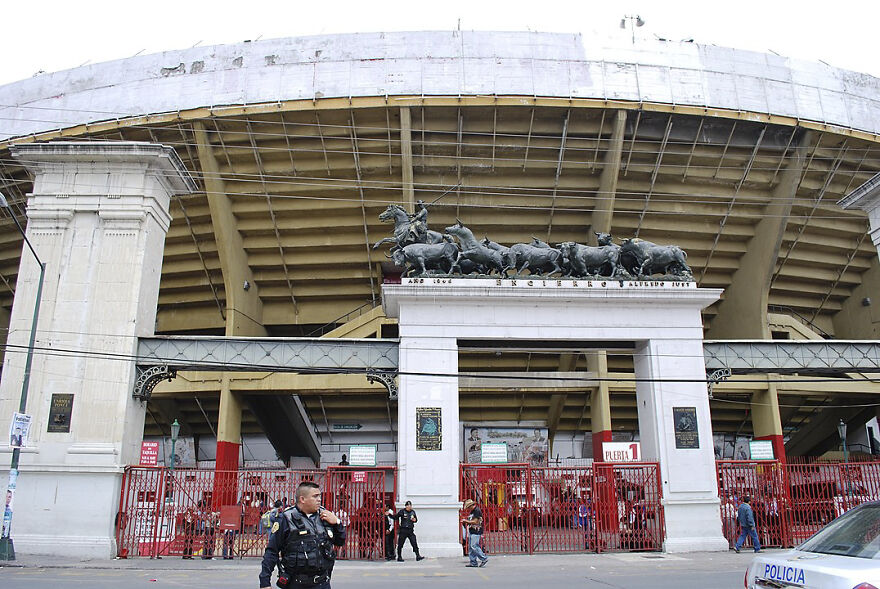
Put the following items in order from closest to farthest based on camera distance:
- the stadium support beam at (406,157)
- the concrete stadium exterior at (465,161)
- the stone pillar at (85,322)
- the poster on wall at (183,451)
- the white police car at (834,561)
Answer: the white police car at (834,561) → the stone pillar at (85,322) → the stadium support beam at (406,157) → the concrete stadium exterior at (465,161) → the poster on wall at (183,451)

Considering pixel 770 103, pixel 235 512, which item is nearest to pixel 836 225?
pixel 770 103

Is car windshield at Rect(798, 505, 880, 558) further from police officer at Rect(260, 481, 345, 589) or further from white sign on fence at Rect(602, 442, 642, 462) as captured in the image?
white sign on fence at Rect(602, 442, 642, 462)

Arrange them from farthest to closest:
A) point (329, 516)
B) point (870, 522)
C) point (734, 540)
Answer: point (734, 540) → point (329, 516) → point (870, 522)

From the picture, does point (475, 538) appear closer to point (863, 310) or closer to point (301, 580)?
point (301, 580)

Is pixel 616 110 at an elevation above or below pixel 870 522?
above

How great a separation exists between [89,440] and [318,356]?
20.1ft

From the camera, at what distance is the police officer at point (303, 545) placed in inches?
218

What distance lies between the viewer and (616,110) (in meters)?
24.7

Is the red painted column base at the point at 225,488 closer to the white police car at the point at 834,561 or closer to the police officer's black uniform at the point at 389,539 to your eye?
the police officer's black uniform at the point at 389,539

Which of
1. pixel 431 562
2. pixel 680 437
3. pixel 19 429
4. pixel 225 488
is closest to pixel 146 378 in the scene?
pixel 19 429

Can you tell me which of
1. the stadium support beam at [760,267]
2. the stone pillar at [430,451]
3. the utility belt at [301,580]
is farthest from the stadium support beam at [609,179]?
the utility belt at [301,580]

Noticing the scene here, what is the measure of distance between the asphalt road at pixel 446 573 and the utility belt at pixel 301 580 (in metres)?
6.65

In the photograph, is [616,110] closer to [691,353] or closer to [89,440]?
[691,353]

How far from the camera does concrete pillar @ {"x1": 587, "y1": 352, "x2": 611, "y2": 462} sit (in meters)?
27.3
